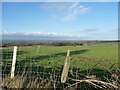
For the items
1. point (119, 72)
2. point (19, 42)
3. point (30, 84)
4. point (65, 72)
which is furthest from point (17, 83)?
point (19, 42)

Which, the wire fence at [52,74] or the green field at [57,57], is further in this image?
the green field at [57,57]

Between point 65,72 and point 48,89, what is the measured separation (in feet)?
4.53

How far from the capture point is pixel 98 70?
1359 centimetres

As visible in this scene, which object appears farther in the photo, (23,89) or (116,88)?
A: (23,89)

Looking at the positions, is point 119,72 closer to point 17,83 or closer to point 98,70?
point 17,83

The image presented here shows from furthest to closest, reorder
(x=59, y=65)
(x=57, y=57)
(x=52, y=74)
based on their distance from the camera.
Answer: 1. (x=57, y=57)
2. (x=59, y=65)
3. (x=52, y=74)

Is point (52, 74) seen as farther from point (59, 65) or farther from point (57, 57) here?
point (57, 57)

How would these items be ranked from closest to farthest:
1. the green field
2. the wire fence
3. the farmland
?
the farmland
the wire fence
the green field

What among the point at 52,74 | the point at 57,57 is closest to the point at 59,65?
the point at 52,74

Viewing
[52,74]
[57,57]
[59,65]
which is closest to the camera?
[52,74]

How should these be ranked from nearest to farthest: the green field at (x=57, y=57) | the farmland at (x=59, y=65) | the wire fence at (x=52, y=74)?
the farmland at (x=59, y=65) → the wire fence at (x=52, y=74) → the green field at (x=57, y=57)

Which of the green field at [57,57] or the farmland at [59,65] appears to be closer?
the farmland at [59,65]

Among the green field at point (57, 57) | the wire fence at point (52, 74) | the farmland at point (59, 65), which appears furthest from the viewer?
the green field at point (57, 57)

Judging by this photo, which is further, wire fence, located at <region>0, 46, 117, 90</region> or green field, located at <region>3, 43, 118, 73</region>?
green field, located at <region>3, 43, 118, 73</region>
